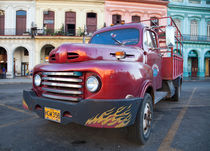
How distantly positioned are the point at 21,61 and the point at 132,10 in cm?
1532

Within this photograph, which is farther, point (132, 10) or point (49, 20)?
point (132, 10)

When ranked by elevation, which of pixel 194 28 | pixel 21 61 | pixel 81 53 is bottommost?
pixel 81 53

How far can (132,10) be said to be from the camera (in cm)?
2086

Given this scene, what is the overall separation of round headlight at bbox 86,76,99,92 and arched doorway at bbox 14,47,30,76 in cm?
2038

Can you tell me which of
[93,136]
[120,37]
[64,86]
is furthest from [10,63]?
[64,86]

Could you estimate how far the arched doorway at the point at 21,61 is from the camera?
20594 mm

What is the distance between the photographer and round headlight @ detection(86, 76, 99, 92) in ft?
7.14

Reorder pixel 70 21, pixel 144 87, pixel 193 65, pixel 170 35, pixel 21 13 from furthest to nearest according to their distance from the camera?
pixel 193 65 < pixel 70 21 < pixel 21 13 < pixel 170 35 < pixel 144 87

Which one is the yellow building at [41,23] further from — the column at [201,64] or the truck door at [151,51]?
the truck door at [151,51]

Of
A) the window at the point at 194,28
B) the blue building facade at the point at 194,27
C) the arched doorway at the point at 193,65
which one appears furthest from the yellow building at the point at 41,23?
the arched doorway at the point at 193,65

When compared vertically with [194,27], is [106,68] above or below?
below

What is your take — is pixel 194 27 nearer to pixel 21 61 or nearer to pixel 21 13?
pixel 21 13

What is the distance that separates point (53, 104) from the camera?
2375mm

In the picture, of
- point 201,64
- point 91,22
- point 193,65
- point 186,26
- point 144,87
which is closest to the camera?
point 144,87
